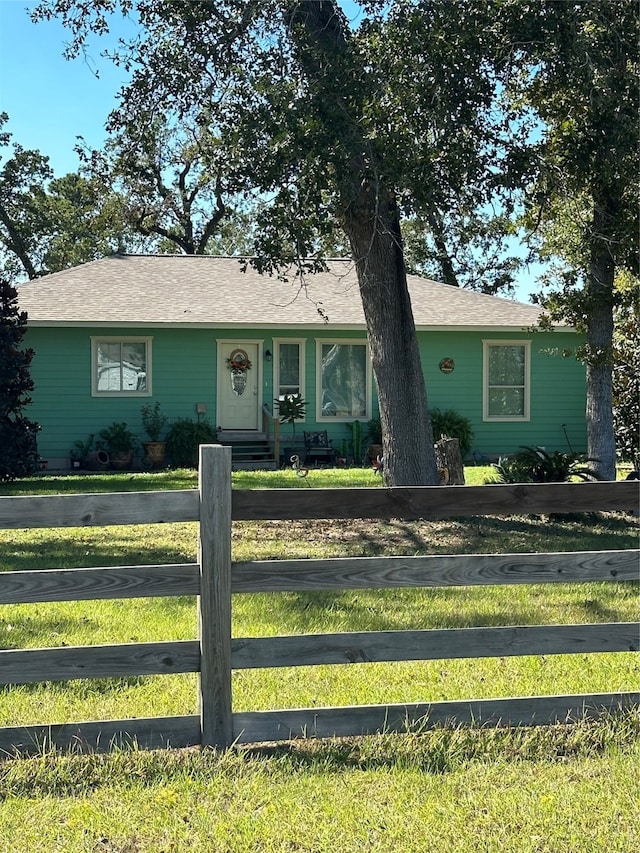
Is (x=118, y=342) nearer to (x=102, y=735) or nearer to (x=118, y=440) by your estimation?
(x=118, y=440)

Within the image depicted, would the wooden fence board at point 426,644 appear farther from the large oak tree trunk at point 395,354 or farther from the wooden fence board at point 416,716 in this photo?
the large oak tree trunk at point 395,354

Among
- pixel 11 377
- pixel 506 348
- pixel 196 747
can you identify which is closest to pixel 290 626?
pixel 196 747

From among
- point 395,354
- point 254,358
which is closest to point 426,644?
point 395,354

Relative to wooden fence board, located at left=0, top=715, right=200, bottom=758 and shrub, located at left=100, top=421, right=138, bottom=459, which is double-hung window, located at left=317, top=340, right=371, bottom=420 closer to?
shrub, located at left=100, top=421, right=138, bottom=459

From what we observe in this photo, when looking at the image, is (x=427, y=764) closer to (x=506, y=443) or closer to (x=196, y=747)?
(x=196, y=747)

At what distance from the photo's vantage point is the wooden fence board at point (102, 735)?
4203 millimetres

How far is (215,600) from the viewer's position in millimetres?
4301

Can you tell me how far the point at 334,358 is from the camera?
2138 centimetres

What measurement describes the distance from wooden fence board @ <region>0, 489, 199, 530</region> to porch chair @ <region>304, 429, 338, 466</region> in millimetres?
15811

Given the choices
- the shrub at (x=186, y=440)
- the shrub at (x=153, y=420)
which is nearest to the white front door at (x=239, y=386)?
the shrub at (x=186, y=440)

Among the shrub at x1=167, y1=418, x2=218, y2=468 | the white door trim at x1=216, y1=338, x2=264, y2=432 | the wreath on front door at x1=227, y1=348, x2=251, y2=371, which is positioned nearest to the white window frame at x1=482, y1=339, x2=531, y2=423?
the white door trim at x1=216, y1=338, x2=264, y2=432

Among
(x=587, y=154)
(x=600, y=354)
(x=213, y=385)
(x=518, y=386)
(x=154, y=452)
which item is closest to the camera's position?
(x=587, y=154)

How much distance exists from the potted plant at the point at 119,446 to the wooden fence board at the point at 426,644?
1550cm

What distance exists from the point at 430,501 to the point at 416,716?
42.7 inches
